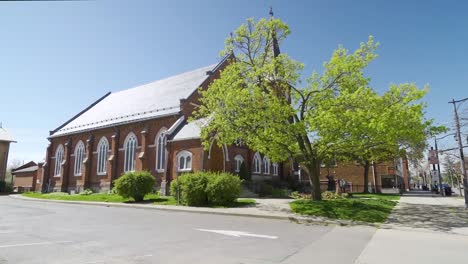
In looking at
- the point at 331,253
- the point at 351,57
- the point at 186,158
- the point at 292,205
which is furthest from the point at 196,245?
the point at 186,158

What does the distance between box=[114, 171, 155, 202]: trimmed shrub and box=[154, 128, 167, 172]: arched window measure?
6394mm

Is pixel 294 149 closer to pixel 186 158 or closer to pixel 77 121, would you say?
pixel 186 158

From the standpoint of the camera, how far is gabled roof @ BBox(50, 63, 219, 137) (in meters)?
34.6

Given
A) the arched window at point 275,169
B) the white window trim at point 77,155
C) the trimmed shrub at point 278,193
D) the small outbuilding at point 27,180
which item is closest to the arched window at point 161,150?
the trimmed shrub at point 278,193

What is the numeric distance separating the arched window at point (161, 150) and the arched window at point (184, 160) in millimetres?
2606

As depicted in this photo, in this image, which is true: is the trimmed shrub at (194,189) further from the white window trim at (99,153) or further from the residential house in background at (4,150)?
the residential house in background at (4,150)

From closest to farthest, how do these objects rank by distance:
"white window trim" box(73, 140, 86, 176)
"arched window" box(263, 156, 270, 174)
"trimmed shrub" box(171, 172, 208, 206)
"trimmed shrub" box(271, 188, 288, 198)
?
1. "trimmed shrub" box(171, 172, 208, 206)
2. "trimmed shrub" box(271, 188, 288, 198)
3. "arched window" box(263, 156, 270, 174)
4. "white window trim" box(73, 140, 86, 176)

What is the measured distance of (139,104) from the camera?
38844 mm

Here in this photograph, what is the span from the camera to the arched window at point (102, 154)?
124 ft

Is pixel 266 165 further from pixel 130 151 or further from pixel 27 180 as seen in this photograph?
pixel 27 180

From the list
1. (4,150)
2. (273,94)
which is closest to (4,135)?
(4,150)

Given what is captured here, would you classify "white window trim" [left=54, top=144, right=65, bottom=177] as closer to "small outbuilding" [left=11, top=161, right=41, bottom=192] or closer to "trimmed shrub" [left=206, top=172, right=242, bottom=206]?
"small outbuilding" [left=11, top=161, right=41, bottom=192]

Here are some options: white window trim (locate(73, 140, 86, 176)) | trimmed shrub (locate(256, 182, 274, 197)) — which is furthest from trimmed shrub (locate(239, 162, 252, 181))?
white window trim (locate(73, 140, 86, 176))

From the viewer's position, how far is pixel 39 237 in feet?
32.5
